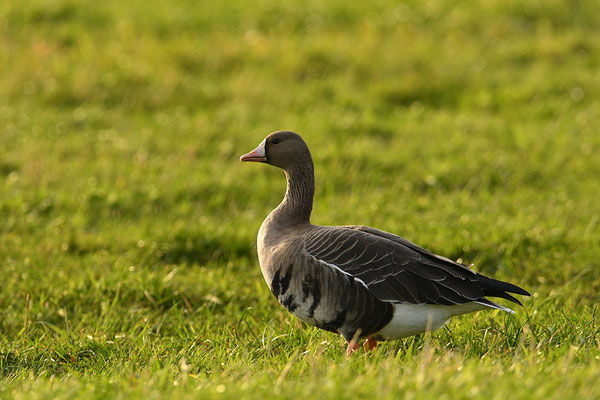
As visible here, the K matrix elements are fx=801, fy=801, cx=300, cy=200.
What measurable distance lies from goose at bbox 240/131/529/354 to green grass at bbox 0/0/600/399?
0.23m

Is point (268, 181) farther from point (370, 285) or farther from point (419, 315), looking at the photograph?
point (419, 315)

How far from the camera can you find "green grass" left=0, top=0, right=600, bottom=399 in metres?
5.01

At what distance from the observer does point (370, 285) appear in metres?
5.31

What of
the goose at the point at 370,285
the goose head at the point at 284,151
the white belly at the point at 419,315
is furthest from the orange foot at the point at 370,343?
the goose head at the point at 284,151

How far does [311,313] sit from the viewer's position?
539 centimetres

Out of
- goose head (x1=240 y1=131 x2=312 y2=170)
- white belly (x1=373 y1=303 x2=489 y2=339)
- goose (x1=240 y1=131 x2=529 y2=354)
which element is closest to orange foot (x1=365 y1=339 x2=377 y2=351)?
goose (x1=240 y1=131 x2=529 y2=354)

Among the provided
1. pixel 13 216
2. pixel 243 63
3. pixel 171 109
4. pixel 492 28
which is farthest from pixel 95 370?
pixel 492 28

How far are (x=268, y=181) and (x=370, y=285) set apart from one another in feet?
15.1

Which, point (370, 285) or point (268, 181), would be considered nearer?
point (370, 285)

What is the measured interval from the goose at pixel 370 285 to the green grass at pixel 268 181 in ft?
0.76

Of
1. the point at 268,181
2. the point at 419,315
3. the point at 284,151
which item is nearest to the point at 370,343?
the point at 419,315

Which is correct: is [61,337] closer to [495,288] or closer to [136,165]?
[495,288]

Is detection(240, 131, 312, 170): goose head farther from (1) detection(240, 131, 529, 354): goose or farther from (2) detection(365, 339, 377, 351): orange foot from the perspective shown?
(2) detection(365, 339, 377, 351): orange foot

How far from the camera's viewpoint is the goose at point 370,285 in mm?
5270
